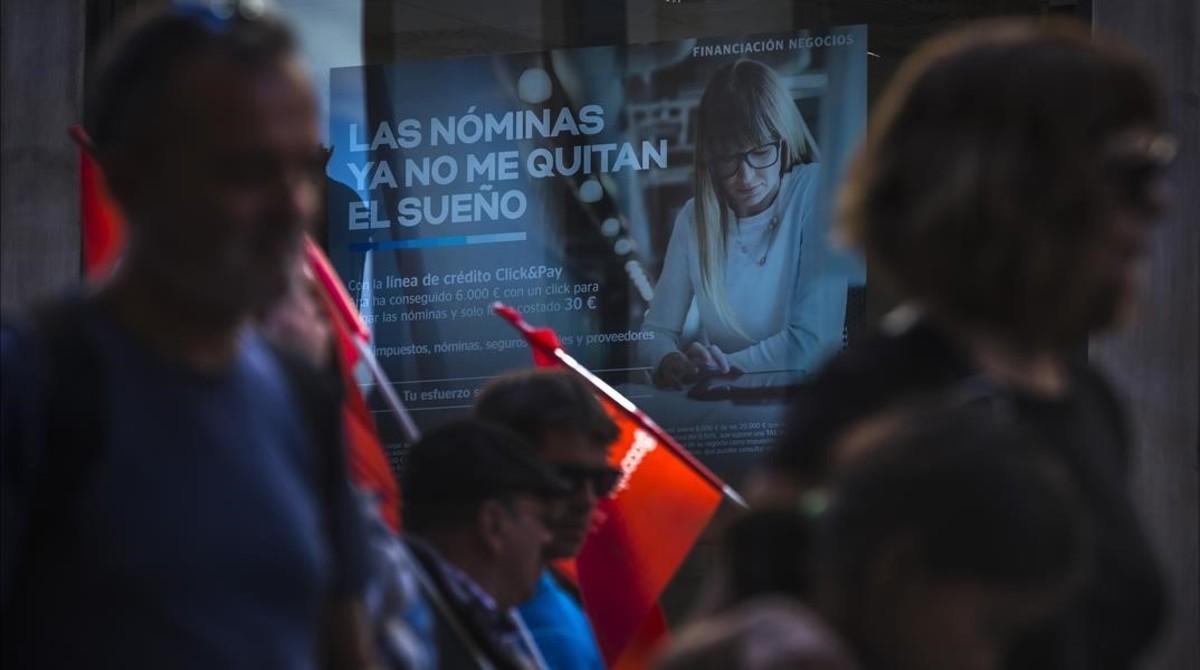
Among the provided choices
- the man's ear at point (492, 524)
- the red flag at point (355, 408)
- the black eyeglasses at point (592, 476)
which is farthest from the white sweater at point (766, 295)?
the man's ear at point (492, 524)

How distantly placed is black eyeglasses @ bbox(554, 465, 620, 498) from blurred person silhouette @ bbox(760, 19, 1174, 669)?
2694mm

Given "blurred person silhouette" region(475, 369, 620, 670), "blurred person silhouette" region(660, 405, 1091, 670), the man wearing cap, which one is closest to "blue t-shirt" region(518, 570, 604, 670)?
"blurred person silhouette" region(475, 369, 620, 670)

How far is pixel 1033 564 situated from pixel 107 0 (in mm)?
7839

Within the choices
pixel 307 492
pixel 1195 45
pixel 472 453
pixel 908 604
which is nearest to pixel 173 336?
pixel 307 492

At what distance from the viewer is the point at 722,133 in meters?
8.64

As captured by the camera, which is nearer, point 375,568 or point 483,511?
point 375,568

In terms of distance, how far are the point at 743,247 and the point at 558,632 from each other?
3.31m

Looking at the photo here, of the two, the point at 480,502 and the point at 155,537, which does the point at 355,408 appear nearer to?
the point at 480,502

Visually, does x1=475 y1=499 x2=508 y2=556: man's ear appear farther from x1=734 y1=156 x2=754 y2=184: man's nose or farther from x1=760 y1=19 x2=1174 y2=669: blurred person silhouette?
x1=734 y1=156 x2=754 y2=184: man's nose

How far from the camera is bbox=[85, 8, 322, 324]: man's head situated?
236cm

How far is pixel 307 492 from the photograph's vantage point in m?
2.48

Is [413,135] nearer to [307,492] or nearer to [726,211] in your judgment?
[726,211]

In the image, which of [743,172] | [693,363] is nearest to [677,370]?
[693,363]

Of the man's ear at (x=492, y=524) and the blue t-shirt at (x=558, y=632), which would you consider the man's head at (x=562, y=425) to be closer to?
the blue t-shirt at (x=558, y=632)
